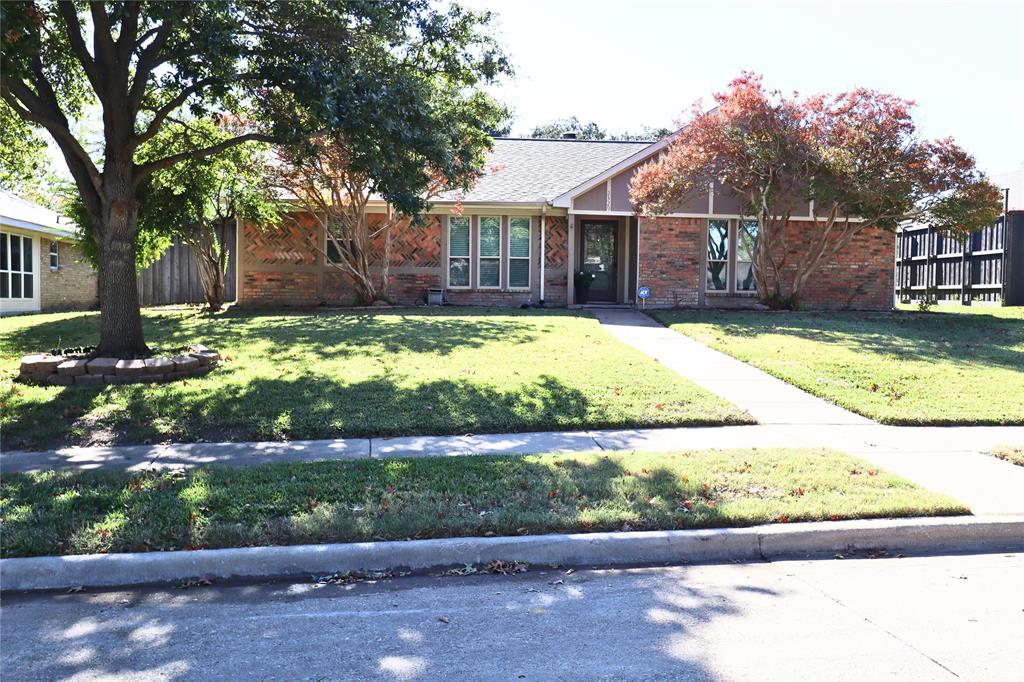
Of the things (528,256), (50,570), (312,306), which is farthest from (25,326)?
(50,570)

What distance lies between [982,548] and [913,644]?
200cm

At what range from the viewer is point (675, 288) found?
798 inches

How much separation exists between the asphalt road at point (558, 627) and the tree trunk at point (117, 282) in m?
6.43

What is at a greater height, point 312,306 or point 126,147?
point 126,147

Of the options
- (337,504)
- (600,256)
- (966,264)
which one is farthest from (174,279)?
(966,264)

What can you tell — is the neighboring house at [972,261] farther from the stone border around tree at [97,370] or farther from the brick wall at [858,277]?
the stone border around tree at [97,370]

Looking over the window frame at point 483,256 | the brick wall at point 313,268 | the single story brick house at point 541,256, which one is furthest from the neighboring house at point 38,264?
the window frame at point 483,256

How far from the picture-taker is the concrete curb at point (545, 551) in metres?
4.55

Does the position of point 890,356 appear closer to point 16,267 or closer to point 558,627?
point 558,627

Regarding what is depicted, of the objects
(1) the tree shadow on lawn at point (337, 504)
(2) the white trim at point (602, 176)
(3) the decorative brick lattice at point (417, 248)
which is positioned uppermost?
(2) the white trim at point (602, 176)

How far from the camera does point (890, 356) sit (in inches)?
485

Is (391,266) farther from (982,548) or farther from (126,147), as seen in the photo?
(982,548)

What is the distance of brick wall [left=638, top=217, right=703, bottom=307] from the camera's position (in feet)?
65.9

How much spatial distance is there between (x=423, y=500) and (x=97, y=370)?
5796 mm
